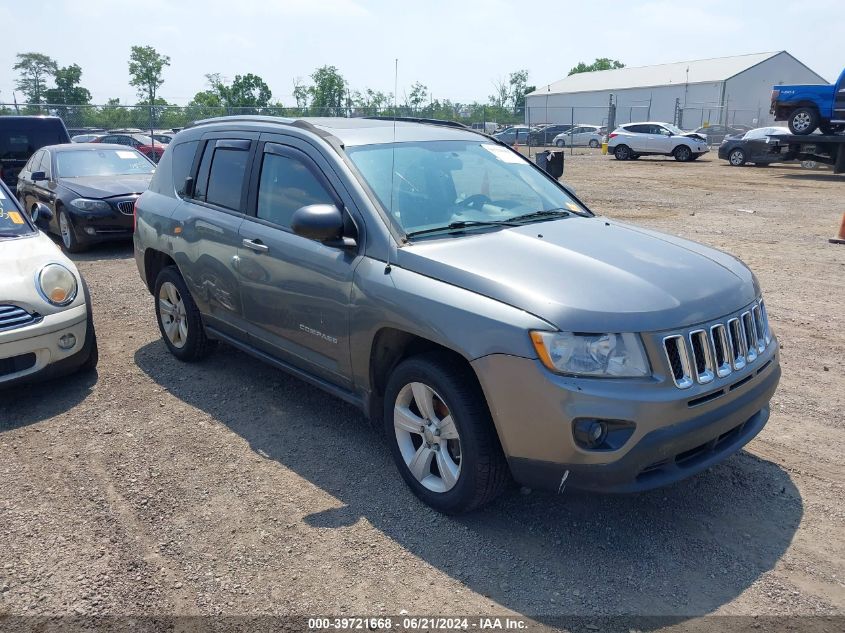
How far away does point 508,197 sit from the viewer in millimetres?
4371

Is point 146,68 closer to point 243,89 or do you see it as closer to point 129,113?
point 243,89

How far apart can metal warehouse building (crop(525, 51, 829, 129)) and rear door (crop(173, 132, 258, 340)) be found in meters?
44.4

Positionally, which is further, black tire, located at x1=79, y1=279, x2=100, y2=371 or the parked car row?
black tire, located at x1=79, y1=279, x2=100, y2=371

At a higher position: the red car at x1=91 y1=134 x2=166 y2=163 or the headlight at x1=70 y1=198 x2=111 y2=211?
the red car at x1=91 y1=134 x2=166 y2=163

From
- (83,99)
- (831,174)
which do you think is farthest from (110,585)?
(83,99)

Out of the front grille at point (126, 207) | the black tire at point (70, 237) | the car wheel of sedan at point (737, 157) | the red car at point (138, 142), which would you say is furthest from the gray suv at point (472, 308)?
the car wheel of sedan at point (737, 157)

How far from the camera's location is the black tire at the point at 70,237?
1040 centimetres

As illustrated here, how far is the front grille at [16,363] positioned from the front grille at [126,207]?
598 cm

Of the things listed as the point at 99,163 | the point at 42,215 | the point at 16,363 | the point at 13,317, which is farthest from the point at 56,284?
the point at 99,163

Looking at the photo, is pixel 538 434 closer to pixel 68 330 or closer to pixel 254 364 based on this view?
pixel 254 364

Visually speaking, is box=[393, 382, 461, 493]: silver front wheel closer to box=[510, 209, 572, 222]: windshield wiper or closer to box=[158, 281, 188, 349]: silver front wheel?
box=[510, 209, 572, 222]: windshield wiper

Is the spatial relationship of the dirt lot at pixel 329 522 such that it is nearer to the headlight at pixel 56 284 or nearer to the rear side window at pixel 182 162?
the headlight at pixel 56 284

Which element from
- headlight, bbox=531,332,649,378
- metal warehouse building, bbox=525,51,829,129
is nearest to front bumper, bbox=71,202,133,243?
headlight, bbox=531,332,649,378

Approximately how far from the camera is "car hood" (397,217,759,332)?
9.86 ft
